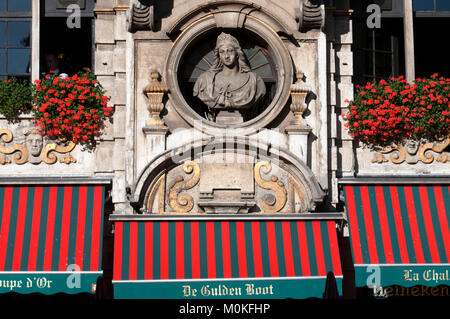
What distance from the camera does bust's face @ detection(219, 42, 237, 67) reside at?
14.0 m

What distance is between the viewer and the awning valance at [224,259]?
12961mm

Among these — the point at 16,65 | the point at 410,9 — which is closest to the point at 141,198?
the point at 16,65

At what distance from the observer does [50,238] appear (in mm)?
13398

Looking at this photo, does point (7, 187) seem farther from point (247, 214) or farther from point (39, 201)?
point (247, 214)

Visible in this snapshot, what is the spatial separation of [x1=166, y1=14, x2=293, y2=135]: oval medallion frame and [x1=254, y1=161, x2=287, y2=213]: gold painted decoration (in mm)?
616

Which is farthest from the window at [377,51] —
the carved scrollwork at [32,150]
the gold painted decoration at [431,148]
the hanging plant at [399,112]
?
the carved scrollwork at [32,150]

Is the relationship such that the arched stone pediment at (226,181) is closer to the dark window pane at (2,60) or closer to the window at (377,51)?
the window at (377,51)

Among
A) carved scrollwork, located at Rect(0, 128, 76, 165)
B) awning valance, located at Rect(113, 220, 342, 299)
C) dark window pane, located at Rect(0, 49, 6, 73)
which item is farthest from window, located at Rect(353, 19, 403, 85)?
dark window pane, located at Rect(0, 49, 6, 73)

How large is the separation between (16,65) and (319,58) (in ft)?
17.0

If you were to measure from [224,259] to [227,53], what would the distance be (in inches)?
131

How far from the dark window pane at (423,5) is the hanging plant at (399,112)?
1740 mm

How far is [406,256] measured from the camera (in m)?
13.4

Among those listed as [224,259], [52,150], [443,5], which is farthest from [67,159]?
[443,5]

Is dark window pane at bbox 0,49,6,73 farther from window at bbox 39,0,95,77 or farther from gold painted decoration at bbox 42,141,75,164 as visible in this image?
gold painted decoration at bbox 42,141,75,164
